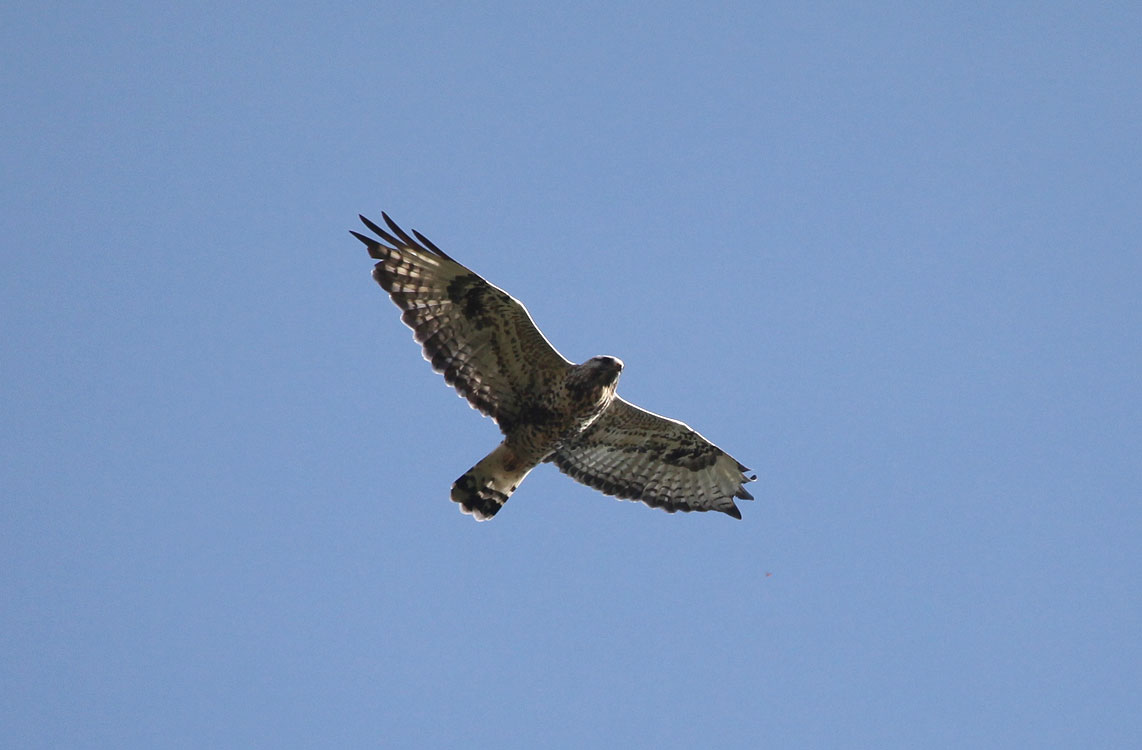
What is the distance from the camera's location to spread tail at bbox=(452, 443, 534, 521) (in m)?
11.6

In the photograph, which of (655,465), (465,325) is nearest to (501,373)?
(465,325)

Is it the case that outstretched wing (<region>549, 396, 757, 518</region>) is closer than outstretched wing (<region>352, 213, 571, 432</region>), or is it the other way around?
outstretched wing (<region>352, 213, 571, 432</region>)

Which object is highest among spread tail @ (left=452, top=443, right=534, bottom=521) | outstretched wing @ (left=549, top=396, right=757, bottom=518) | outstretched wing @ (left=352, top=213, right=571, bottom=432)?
outstretched wing @ (left=549, top=396, right=757, bottom=518)

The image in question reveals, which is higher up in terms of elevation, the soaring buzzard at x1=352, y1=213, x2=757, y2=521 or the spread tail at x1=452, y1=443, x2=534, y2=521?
the soaring buzzard at x1=352, y1=213, x2=757, y2=521

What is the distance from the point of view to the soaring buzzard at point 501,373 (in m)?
11.1

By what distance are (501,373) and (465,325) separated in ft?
1.91

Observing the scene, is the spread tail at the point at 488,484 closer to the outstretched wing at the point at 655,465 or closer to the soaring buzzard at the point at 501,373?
the soaring buzzard at the point at 501,373

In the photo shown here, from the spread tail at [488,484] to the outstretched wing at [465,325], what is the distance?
0.43 m

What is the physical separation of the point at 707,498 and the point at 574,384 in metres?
2.34

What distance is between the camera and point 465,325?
37.1 feet

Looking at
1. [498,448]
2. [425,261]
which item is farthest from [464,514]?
[425,261]

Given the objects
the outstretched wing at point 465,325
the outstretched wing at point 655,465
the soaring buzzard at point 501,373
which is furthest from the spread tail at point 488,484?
the outstretched wing at point 655,465

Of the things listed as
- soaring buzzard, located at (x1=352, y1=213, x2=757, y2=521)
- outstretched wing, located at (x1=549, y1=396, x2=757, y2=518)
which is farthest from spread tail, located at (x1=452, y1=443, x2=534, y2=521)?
outstretched wing, located at (x1=549, y1=396, x2=757, y2=518)

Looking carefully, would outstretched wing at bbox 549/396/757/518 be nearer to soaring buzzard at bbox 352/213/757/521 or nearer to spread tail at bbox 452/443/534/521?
soaring buzzard at bbox 352/213/757/521
